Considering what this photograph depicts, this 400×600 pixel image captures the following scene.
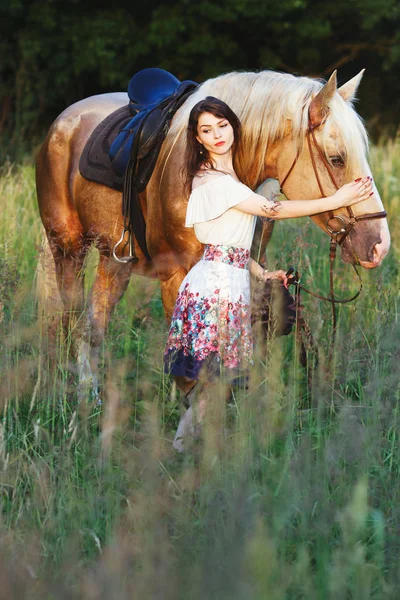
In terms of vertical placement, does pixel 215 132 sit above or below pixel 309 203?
above

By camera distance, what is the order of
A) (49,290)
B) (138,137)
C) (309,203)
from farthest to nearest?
1. (49,290)
2. (138,137)
3. (309,203)

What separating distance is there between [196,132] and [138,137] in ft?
2.01

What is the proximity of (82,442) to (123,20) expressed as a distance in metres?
13.5

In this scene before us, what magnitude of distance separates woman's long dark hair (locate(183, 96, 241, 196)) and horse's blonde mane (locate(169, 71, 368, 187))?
97 mm

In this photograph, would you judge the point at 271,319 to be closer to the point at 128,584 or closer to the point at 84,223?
the point at 128,584

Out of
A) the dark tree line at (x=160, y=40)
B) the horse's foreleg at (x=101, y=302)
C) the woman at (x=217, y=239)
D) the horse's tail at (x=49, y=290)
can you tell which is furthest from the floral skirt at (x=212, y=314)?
the dark tree line at (x=160, y=40)

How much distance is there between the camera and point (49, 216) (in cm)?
464

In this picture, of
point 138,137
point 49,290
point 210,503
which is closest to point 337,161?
point 138,137

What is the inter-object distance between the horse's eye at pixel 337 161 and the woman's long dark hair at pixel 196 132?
0.39m

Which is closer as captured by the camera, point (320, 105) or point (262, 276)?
point (320, 105)

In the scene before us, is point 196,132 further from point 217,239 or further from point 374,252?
point 374,252

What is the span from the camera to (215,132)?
3.18 metres

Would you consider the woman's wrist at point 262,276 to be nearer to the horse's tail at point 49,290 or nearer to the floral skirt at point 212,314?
the floral skirt at point 212,314

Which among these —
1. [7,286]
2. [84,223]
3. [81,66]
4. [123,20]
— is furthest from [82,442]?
[123,20]
